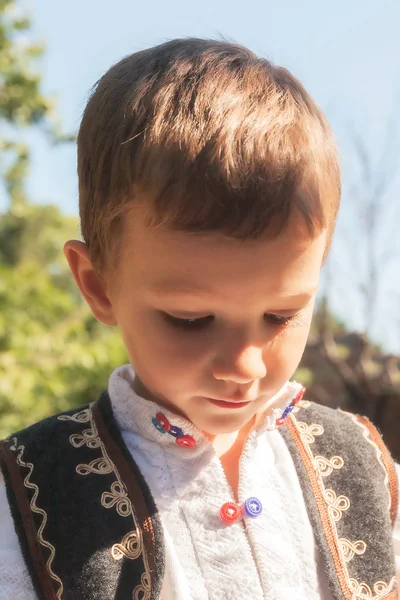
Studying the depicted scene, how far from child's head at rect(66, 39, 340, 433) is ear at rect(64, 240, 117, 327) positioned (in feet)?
0.11

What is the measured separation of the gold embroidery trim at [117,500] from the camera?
111cm

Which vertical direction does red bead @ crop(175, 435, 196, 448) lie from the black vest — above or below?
above

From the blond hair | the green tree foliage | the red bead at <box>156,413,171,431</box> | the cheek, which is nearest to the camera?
the blond hair

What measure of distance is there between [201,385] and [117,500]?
0.24 m

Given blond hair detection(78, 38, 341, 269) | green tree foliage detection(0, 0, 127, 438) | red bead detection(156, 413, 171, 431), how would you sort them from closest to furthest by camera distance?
blond hair detection(78, 38, 341, 269) < red bead detection(156, 413, 171, 431) < green tree foliage detection(0, 0, 127, 438)

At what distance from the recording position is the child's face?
3.26 feet

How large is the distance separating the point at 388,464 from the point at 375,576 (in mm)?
203

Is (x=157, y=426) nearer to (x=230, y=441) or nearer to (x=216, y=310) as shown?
(x=230, y=441)

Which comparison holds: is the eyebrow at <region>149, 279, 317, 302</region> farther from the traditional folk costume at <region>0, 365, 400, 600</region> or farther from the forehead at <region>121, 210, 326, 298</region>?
the traditional folk costume at <region>0, 365, 400, 600</region>

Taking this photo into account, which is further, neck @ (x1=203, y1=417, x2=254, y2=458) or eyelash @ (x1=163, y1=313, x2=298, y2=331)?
neck @ (x1=203, y1=417, x2=254, y2=458)

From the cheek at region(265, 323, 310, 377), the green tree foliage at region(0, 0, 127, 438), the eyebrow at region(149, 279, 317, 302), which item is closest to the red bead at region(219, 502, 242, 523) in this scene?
the cheek at region(265, 323, 310, 377)

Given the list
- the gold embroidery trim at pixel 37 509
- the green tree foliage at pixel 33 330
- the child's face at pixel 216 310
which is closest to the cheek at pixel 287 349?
the child's face at pixel 216 310

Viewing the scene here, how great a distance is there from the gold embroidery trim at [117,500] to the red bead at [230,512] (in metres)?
0.13

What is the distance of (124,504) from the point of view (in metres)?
1.16
